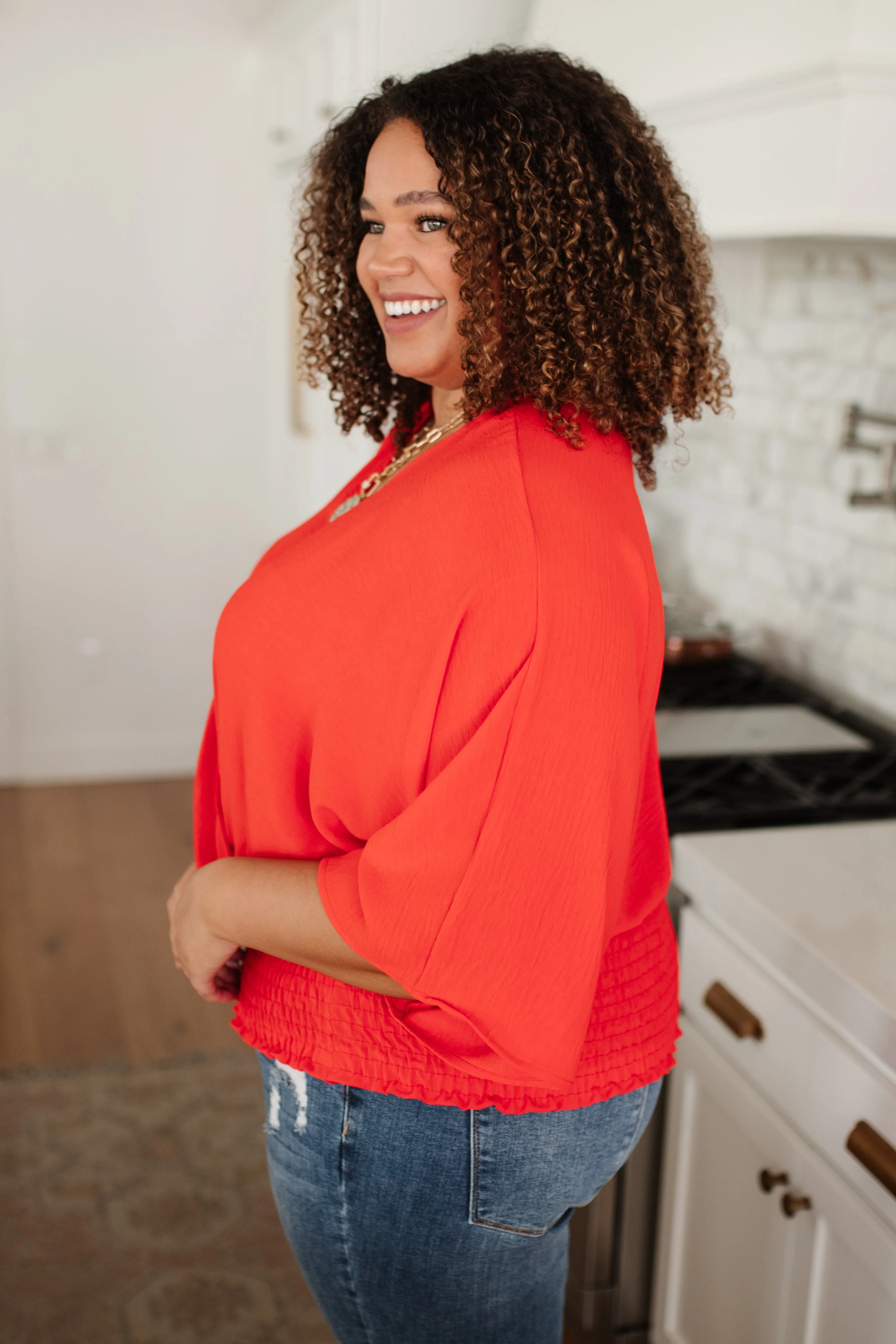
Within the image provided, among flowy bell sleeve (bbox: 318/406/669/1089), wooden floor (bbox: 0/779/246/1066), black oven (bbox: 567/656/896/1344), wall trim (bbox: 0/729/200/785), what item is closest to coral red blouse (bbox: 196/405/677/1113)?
flowy bell sleeve (bbox: 318/406/669/1089)

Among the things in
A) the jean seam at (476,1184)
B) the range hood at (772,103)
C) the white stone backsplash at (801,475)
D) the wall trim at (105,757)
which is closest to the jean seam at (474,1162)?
the jean seam at (476,1184)

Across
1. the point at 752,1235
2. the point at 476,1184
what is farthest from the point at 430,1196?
the point at 752,1235

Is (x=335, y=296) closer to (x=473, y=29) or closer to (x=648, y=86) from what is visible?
(x=648, y=86)

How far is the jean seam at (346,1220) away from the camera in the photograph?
3.08 feet

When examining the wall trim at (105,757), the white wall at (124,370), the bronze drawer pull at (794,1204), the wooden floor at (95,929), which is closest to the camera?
the bronze drawer pull at (794,1204)

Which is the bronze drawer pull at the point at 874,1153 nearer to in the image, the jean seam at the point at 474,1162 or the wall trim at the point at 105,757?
the jean seam at the point at 474,1162

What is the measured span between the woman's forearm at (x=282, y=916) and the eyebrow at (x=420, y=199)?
1.74ft

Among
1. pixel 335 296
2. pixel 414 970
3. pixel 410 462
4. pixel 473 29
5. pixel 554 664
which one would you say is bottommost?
pixel 414 970

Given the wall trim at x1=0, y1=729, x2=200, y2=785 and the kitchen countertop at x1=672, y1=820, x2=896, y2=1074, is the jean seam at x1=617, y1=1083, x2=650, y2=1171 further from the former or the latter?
the wall trim at x1=0, y1=729, x2=200, y2=785

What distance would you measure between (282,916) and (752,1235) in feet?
2.64

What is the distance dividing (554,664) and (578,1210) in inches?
47.6

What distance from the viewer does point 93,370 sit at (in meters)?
3.66

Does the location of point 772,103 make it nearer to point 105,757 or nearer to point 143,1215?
point 143,1215

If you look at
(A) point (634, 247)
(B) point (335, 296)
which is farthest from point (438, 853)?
(B) point (335, 296)
